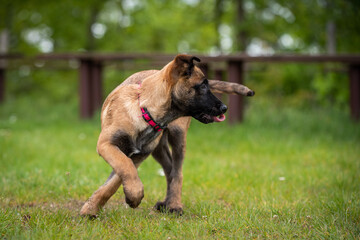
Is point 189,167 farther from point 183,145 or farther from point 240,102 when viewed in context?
point 240,102

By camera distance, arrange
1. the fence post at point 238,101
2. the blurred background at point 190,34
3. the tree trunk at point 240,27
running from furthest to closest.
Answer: the tree trunk at point 240,27, the blurred background at point 190,34, the fence post at point 238,101

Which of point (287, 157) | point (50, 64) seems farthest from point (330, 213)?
point (50, 64)

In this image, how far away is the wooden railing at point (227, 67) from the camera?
31.0ft

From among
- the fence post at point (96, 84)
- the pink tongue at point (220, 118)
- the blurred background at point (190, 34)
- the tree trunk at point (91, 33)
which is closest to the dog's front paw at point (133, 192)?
the pink tongue at point (220, 118)

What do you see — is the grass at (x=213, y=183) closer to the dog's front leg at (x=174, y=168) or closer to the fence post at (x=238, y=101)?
the dog's front leg at (x=174, y=168)

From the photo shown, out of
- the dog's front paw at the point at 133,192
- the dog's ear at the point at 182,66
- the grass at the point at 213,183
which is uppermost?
the dog's ear at the point at 182,66

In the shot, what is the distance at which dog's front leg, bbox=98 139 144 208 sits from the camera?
10.4ft

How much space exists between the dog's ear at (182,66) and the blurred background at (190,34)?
21.9 feet

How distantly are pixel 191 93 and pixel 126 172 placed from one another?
843mm

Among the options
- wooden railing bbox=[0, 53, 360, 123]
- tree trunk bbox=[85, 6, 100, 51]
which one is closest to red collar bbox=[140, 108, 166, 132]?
wooden railing bbox=[0, 53, 360, 123]

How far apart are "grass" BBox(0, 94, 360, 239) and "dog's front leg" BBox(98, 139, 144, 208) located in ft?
0.75

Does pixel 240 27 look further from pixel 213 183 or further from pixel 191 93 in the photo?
pixel 191 93

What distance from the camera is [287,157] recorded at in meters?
6.70

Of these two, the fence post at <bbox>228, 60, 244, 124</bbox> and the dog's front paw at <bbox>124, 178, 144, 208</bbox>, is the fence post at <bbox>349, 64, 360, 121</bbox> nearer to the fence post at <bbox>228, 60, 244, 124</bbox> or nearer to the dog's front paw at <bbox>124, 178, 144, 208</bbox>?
the fence post at <bbox>228, 60, 244, 124</bbox>
